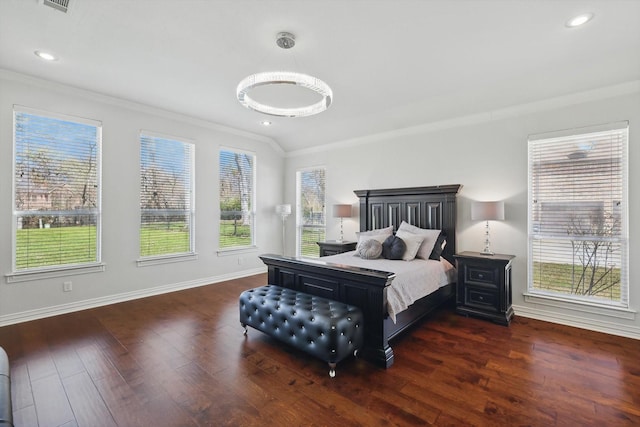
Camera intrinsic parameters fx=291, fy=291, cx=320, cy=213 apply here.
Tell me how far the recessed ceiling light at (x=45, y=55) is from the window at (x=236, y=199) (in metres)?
2.71

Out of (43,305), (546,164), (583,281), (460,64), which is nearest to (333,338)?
(460,64)

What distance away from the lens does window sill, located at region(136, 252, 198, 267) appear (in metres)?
4.54

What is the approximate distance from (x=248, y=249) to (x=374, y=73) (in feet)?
13.9

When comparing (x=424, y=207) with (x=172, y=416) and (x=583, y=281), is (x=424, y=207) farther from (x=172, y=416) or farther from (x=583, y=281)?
(x=172, y=416)

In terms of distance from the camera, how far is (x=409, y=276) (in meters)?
3.14

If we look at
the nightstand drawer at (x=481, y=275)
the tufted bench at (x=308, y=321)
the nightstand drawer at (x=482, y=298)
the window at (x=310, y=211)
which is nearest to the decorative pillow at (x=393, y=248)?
the nightstand drawer at (x=481, y=275)

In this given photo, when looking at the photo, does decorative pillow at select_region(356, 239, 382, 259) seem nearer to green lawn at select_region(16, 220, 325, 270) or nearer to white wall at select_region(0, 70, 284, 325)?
white wall at select_region(0, 70, 284, 325)

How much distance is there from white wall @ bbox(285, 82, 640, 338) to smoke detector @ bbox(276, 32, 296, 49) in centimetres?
277

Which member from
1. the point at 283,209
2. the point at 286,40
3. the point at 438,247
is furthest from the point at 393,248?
the point at 283,209

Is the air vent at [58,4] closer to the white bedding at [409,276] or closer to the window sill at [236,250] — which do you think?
the white bedding at [409,276]

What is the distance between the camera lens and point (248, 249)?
6.13 meters

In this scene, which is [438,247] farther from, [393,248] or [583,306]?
[583,306]

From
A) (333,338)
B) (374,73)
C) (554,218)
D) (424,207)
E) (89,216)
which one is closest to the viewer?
(333,338)

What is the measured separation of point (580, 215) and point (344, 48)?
3390 mm
